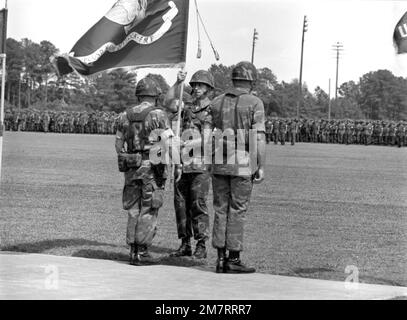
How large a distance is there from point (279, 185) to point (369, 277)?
12.5 metres

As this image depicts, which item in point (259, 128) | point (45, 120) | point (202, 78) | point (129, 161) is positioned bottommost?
point (45, 120)

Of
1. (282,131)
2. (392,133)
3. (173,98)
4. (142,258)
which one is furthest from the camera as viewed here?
(392,133)

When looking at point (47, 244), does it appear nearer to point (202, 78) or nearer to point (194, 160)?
point (194, 160)

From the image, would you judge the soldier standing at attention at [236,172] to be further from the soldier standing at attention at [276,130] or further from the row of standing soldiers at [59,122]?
the row of standing soldiers at [59,122]

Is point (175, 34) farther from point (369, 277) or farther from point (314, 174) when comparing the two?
point (314, 174)

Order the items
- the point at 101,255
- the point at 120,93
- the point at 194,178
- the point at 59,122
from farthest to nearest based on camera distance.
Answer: the point at 120,93 → the point at 59,122 → the point at 194,178 → the point at 101,255

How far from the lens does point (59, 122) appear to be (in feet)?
239

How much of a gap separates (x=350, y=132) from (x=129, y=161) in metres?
57.6

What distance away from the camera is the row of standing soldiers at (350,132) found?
62875 millimetres

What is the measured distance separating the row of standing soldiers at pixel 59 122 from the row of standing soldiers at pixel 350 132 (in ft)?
49.8

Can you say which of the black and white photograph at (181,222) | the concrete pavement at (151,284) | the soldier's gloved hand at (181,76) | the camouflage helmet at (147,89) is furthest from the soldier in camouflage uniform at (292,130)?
the concrete pavement at (151,284)

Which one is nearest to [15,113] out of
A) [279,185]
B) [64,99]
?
[64,99]

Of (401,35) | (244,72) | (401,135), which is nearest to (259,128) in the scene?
(244,72)

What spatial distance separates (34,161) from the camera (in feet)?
92.1
